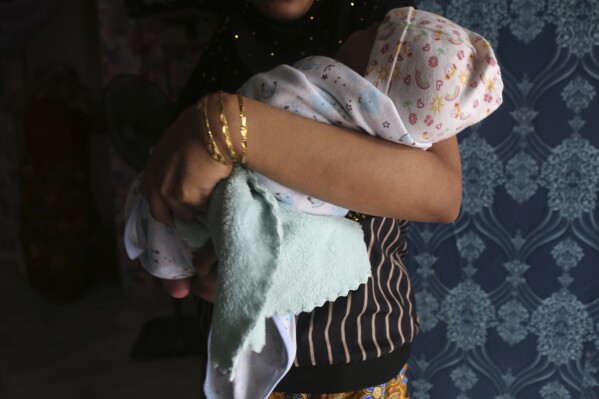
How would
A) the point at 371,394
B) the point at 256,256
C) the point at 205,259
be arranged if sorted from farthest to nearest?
the point at 371,394 → the point at 205,259 → the point at 256,256

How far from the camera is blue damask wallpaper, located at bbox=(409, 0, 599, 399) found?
1.01 meters

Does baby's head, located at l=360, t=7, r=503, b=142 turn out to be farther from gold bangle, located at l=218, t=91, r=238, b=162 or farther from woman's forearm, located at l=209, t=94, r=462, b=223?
gold bangle, located at l=218, t=91, r=238, b=162

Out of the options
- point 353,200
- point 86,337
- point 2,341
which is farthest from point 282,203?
point 2,341

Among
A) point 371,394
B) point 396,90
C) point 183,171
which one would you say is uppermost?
point 396,90

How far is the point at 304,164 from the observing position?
1.82 feet

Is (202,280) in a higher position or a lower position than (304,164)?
lower

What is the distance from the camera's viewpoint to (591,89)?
3.27 ft

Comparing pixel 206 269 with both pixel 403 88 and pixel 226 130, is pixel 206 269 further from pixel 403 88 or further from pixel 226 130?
pixel 403 88

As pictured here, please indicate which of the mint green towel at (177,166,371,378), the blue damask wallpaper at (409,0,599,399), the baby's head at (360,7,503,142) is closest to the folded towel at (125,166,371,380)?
the mint green towel at (177,166,371,378)

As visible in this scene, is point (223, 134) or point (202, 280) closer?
point (223, 134)

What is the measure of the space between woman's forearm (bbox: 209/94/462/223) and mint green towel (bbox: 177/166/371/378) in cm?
4

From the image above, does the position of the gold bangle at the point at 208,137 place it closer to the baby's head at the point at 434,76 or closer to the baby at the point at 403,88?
the baby at the point at 403,88

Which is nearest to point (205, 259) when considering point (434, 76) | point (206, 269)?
point (206, 269)

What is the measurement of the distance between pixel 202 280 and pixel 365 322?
0.25m
